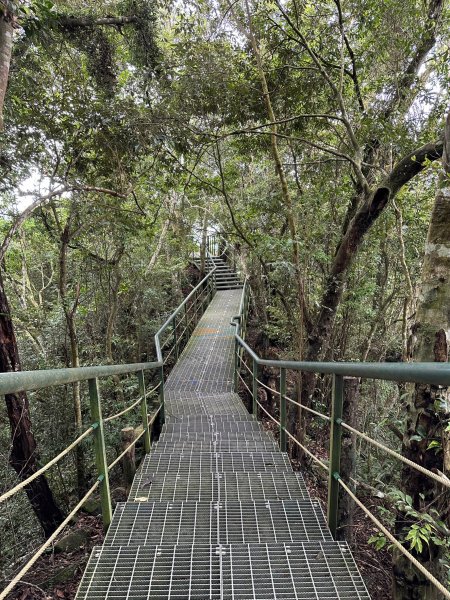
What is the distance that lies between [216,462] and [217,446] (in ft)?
1.51

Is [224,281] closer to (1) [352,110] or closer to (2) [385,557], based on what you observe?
(1) [352,110]

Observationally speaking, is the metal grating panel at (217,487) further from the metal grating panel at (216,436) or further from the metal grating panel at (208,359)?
the metal grating panel at (208,359)

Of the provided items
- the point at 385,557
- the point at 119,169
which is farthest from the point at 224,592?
the point at 119,169

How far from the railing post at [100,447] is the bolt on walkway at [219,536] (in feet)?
0.51

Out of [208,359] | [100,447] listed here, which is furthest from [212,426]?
[208,359]

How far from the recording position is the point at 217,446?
377cm

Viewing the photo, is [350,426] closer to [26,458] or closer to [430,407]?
[430,407]

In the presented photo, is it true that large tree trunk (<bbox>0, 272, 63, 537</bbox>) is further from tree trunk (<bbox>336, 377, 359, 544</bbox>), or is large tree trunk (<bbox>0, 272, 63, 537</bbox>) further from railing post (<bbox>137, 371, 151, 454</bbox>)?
tree trunk (<bbox>336, 377, 359, 544</bbox>)

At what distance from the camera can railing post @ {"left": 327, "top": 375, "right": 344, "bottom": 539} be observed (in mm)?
1876

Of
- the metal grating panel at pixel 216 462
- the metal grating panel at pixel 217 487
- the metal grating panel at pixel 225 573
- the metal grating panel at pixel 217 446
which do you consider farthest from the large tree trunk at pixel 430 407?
the metal grating panel at pixel 217 446

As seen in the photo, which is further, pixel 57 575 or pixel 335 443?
pixel 57 575

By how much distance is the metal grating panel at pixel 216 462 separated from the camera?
318cm

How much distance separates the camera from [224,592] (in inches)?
60.9

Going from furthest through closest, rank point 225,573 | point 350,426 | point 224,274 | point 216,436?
point 224,274 → point 216,436 → point 350,426 → point 225,573
